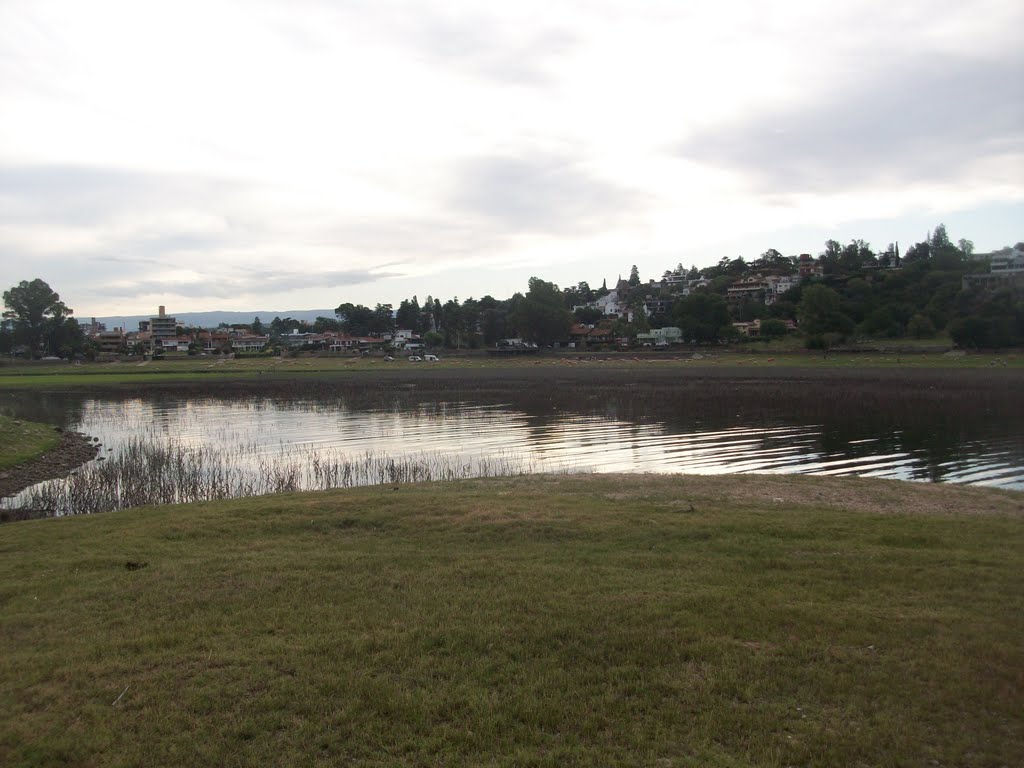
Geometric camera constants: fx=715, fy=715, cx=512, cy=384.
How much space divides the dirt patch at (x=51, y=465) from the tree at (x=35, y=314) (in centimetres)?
12234

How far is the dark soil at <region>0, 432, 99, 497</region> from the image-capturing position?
23.0 m

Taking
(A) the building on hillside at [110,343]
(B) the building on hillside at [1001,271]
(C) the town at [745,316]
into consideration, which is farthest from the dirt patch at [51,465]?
(A) the building on hillside at [110,343]

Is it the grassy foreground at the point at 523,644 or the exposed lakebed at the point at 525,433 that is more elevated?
the grassy foreground at the point at 523,644

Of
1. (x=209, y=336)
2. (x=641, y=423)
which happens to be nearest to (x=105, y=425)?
(x=641, y=423)

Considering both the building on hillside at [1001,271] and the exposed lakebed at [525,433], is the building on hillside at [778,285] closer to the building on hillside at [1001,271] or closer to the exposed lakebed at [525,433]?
the building on hillside at [1001,271]

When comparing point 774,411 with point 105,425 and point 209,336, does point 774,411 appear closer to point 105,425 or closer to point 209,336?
point 105,425

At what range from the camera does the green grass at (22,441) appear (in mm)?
26547

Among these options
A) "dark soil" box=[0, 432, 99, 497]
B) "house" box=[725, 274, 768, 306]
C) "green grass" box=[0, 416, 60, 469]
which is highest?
"house" box=[725, 274, 768, 306]

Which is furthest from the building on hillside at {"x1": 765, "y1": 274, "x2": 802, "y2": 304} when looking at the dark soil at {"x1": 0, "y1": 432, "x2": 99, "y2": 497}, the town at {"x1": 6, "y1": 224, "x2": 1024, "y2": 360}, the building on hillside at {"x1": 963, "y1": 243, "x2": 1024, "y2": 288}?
the dark soil at {"x1": 0, "y1": 432, "x2": 99, "y2": 497}

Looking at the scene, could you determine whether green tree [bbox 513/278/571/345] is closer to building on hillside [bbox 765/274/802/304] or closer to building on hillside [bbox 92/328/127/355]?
building on hillside [bbox 765/274/802/304]

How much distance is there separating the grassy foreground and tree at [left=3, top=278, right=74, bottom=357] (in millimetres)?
148249

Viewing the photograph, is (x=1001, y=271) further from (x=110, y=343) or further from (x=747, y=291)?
(x=110, y=343)

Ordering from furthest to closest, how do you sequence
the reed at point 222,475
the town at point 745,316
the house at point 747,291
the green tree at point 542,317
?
the house at point 747,291 → the green tree at point 542,317 → the town at point 745,316 → the reed at point 222,475

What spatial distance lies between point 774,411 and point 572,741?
123 feet
